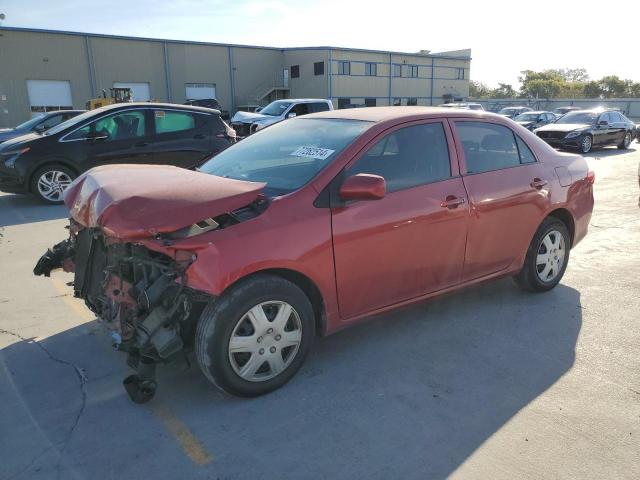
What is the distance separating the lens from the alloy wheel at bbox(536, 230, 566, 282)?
15.4 ft

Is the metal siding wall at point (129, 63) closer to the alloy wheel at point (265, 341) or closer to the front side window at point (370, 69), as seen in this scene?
the front side window at point (370, 69)

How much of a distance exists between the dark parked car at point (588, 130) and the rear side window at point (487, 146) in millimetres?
14364

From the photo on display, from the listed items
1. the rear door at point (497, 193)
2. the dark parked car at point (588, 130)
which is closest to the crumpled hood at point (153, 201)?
the rear door at point (497, 193)

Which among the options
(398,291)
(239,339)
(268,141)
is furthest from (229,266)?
(268,141)

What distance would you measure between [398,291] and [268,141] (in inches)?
63.7

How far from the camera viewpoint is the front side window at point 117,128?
887cm

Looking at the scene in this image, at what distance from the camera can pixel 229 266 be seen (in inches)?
111

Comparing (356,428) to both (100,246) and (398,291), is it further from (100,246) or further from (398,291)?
(100,246)

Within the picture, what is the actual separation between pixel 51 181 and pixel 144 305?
7.08 meters

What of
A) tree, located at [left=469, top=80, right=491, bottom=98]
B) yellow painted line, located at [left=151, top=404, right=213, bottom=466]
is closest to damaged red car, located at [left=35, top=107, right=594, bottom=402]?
yellow painted line, located at [left=151, top=404, right=213, bottom=466]

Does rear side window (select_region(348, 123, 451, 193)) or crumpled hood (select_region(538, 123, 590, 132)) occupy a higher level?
rear side window (select_region(348, 123, 451, 193))

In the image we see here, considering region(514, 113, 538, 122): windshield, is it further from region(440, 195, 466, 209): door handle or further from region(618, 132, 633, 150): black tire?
region(440, 195, 466, 209): door handle

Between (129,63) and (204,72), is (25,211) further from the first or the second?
(204,72)

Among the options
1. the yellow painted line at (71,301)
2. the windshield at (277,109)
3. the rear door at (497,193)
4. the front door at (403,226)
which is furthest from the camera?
the windshield at (277,109)
